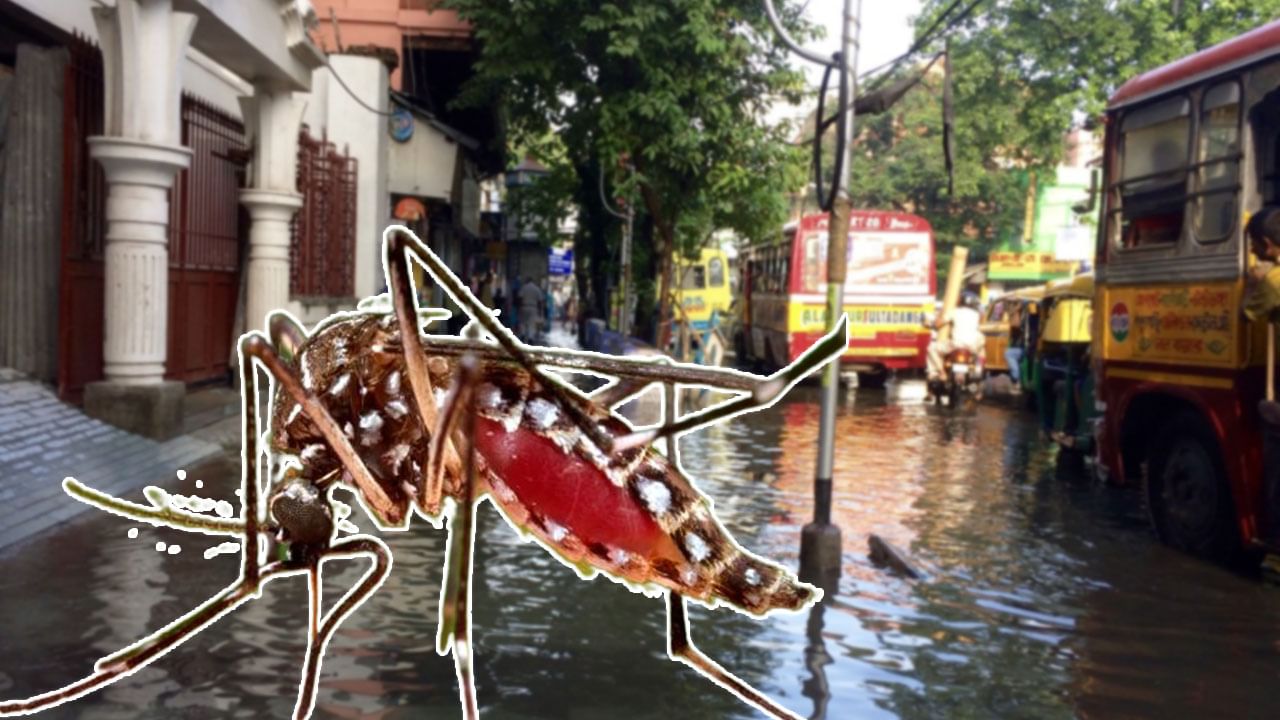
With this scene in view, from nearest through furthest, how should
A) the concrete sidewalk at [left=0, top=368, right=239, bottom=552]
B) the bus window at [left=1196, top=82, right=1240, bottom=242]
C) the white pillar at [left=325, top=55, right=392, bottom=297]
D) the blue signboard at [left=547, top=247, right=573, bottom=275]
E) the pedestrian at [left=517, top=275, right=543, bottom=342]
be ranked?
the concrete sidewalk at [left=0, top=368, right=239, bottom=552] → the bus window at [left=1196, top=82, right=1240, bottom=242] → the white pillar at [left=325, top=55, right=392, bottom=297] → the pedestrian at [left=517, top=275, right=543, bottom=342] → the blue signboard at [left=547, top=247, right=573, bottom=275]

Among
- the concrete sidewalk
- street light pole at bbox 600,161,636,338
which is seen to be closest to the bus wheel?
the concrete sidewalk

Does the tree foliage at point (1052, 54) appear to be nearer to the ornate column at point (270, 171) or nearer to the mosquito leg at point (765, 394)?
the ornate column at point (270, 171)

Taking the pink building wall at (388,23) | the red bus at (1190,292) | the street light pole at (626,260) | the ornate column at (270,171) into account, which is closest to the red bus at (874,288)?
the street light pole at (626,260)

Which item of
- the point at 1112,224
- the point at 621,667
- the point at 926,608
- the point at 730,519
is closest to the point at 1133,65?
the point at 1112,224

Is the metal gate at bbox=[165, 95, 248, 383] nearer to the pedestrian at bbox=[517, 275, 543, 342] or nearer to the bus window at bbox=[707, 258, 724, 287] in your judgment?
the pedestrian at bbox=[517, 275, 543, 342]

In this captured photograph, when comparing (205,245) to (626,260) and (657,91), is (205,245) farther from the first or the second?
(626,260)

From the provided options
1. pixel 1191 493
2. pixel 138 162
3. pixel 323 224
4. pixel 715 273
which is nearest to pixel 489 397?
pixel 1191 493

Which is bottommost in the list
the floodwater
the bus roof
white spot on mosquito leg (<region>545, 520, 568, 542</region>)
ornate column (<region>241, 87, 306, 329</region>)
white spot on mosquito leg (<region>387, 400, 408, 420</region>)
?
the floodwater
